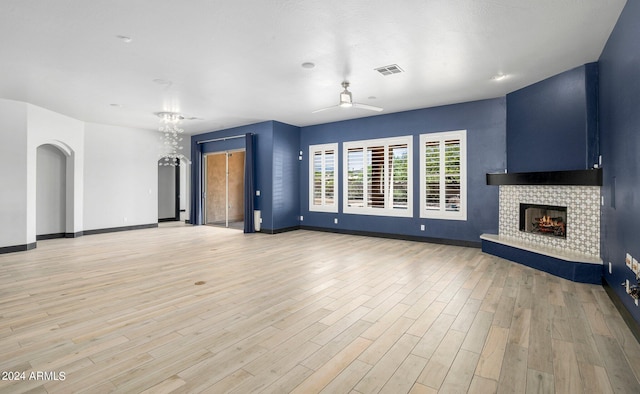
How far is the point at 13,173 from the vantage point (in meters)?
5.82

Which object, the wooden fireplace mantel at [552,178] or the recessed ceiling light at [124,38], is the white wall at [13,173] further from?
the wooden fireplace mantel at [552,178]

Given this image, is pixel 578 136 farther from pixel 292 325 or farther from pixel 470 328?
pixel 292 325

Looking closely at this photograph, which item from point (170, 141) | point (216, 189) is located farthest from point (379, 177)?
point (170, 141)

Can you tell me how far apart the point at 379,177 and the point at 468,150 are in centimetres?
199

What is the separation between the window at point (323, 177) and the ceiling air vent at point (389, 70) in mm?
3507

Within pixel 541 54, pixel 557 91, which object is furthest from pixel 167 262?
pixel 557 91

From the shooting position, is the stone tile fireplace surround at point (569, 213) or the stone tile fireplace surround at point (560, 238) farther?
the stone tile fireplace surround at point (569, 213)

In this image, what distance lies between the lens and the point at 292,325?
267cm

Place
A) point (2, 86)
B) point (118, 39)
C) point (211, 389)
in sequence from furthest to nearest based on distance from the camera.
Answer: point (2, 86), point (118, 39), point (211, 389)

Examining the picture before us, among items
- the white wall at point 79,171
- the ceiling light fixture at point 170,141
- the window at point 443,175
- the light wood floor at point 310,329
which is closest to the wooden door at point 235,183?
the ceiling light fixture at point 170,141

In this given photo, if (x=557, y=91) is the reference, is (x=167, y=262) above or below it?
below

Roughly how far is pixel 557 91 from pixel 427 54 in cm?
233

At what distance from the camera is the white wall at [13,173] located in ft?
18.7

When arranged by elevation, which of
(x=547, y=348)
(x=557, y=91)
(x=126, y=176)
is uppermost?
(x=557, y=91)
